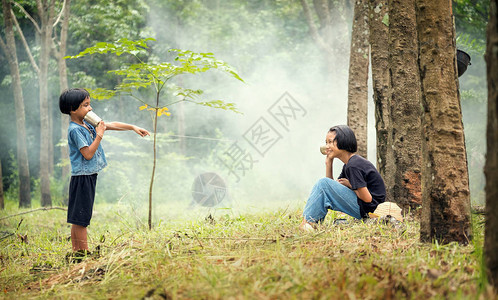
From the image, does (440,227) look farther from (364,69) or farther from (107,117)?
(107,117)

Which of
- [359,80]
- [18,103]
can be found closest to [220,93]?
[18,103]

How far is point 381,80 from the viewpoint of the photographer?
4012 mm

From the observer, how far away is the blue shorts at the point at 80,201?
10.4 ft

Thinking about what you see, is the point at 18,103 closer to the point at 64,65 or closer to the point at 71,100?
the point at 64,65

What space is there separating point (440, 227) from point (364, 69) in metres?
3.04

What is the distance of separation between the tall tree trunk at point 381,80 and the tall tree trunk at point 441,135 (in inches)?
49.6

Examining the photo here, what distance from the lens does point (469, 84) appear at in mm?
14320

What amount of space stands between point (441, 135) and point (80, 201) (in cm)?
266

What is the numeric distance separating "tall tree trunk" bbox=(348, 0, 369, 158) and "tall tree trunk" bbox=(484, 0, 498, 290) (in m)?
3.11

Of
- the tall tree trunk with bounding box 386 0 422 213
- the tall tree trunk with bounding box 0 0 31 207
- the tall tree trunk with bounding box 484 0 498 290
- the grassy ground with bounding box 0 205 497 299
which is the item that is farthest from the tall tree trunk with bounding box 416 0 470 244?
the tall tree trunk with bounding box 0 0 31 207

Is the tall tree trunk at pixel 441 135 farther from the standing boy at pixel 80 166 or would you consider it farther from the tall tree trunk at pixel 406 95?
the standing boy at pixel 80 166

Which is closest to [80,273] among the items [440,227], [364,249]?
[364,249]

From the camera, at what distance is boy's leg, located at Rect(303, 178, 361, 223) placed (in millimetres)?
3320

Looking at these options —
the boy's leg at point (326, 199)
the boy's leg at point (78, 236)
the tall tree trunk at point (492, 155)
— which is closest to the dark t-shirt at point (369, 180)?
the boy's leg at point (326, 199)
